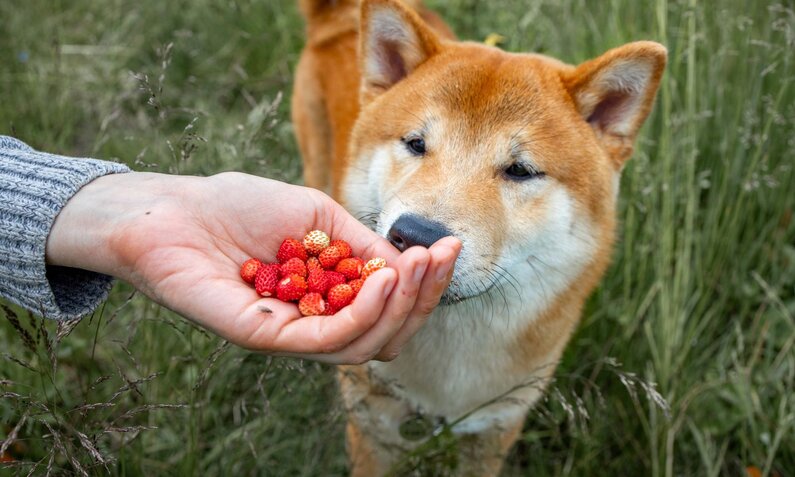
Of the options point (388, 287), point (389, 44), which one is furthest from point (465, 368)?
point (389, 44)

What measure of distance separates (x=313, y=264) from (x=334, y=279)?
0.08 metres

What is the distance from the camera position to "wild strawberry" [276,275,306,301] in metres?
1.69

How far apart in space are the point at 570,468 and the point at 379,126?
4.76 feet

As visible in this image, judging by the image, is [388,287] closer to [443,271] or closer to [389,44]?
[443,271]

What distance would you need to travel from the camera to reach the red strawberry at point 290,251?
184 centimetres

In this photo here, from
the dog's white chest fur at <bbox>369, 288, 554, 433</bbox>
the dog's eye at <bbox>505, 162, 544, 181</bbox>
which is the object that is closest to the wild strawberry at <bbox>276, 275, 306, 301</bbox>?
the dog's white chest fur at <bbox>369, 288, 554, 433</bbox>

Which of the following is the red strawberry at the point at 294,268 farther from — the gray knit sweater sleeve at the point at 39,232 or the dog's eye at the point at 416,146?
the dog's eye at the point at 416,146

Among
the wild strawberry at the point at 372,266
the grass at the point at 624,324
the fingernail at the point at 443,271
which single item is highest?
the fingernail at the point at 443,271

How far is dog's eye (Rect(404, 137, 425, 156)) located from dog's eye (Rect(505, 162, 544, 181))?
11.2 inches

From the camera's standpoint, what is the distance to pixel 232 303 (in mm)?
1543

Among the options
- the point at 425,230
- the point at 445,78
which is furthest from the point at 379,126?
the point at 425,230

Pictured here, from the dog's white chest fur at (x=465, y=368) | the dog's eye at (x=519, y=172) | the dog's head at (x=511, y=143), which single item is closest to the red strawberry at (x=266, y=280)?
the dog's head at (x=511, y=143)

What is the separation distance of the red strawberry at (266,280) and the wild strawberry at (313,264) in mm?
81

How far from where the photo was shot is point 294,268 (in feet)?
5.80
